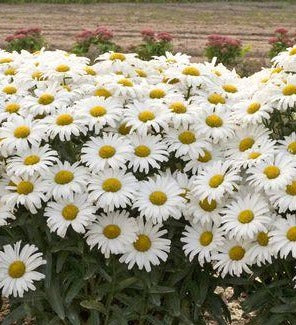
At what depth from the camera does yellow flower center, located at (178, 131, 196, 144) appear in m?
3.30

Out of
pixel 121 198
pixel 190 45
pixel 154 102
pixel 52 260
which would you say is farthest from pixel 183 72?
pixel 190 45

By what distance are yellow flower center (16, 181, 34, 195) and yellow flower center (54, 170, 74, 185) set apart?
10 centimetres

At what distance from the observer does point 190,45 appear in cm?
1647

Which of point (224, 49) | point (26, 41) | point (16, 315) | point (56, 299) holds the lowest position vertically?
point (224, 49)

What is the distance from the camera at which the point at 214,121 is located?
11.1 feet

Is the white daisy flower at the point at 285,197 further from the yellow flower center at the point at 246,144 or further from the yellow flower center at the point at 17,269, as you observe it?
the yellow flower center at the point at 17,269

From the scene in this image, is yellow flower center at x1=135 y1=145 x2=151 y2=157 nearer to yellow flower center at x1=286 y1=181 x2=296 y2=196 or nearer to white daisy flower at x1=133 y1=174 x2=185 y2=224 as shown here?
white daisy flower at x1=133 y1=174 x2=185 y2=224

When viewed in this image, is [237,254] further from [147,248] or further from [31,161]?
[31,161]

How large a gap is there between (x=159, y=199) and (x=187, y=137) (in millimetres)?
337

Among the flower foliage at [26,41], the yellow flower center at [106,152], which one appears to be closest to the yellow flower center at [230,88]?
the yellow flower center at [106,152]

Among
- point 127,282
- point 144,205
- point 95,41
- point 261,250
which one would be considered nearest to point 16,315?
point 127,282

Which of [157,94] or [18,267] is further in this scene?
[157,94]

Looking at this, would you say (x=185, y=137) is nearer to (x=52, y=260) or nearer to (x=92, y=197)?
(x=92, y=197)

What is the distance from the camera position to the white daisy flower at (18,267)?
3.14 m
